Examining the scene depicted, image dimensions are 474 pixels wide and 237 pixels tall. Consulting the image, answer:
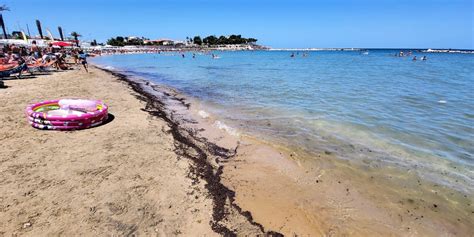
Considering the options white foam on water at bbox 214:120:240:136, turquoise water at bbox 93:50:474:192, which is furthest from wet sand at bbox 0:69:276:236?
turquoise water at bbox 93:50:474:192

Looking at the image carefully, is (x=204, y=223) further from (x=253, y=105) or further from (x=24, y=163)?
(x=253, y=105)

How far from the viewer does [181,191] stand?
15.7 feet

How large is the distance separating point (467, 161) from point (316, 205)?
4871 millimetres

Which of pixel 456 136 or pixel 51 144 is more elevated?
pixel 51 144

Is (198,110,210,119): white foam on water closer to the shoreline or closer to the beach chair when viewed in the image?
the shoreline

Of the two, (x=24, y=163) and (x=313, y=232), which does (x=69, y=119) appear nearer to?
(x=24, y=163)

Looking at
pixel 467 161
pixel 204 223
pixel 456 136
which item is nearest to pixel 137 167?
pixel 204 223

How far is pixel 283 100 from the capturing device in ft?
45.9

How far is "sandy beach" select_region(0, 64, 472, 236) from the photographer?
12.9 ft

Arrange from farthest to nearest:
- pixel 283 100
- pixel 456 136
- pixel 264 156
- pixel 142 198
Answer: pixel 283 100
pixel 456 136
pixel 264 156
pixel 142 198

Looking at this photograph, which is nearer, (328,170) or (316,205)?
(316,205)

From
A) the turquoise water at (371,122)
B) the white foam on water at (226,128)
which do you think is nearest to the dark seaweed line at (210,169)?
the white foam on water at (226,128)

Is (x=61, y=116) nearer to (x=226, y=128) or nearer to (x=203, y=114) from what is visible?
(x=226, y=128)

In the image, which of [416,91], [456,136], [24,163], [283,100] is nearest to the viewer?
[24,163]
